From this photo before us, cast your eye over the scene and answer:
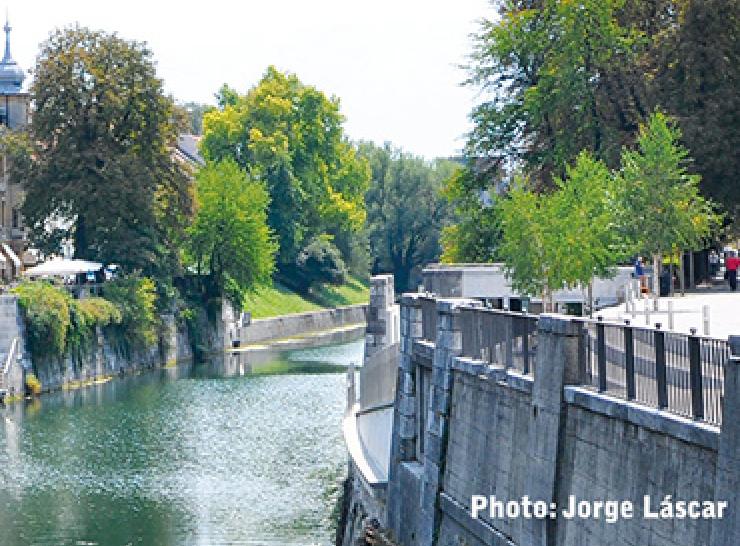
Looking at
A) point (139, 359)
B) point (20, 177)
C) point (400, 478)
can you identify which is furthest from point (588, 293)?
point (20, 177)

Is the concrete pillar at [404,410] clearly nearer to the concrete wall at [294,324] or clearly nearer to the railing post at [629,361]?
the railing post at [629,361]

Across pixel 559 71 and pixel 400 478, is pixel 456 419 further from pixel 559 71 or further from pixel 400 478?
pixel 559 71

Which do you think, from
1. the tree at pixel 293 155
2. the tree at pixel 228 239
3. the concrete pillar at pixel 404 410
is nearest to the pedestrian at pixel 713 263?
the concrete pillar at pixel 404 410

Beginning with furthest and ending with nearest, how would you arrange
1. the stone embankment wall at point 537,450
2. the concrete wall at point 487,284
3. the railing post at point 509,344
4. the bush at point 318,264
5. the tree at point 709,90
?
the bush at point 318,264 < the tree at point 709,90 < the concrete wall at point 487,284 < the railing post at point 509,344 < the stone embankment wall at point 537,450

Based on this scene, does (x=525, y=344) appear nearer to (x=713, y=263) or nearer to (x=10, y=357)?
(x=713, y=263)

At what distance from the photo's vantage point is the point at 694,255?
48312mm

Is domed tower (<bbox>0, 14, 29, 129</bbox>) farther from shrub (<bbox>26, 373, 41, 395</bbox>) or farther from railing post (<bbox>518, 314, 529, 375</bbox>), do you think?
railing post (<bbox>518, 314, 529, 375</bbox>)

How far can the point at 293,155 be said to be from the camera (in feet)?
329

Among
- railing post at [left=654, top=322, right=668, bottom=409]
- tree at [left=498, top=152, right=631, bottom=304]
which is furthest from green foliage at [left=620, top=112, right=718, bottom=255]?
railing post at [left=654, top=322, right=668, bottom=409]

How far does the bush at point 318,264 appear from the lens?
333 ft

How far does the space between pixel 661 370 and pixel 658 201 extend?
78.7ft

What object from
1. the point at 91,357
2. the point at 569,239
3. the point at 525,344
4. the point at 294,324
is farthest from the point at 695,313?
the point at 294,324

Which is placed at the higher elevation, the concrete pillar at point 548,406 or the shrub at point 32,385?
the concrete pillar at point 548,406

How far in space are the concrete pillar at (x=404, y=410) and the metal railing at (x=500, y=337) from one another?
3.12 meters
